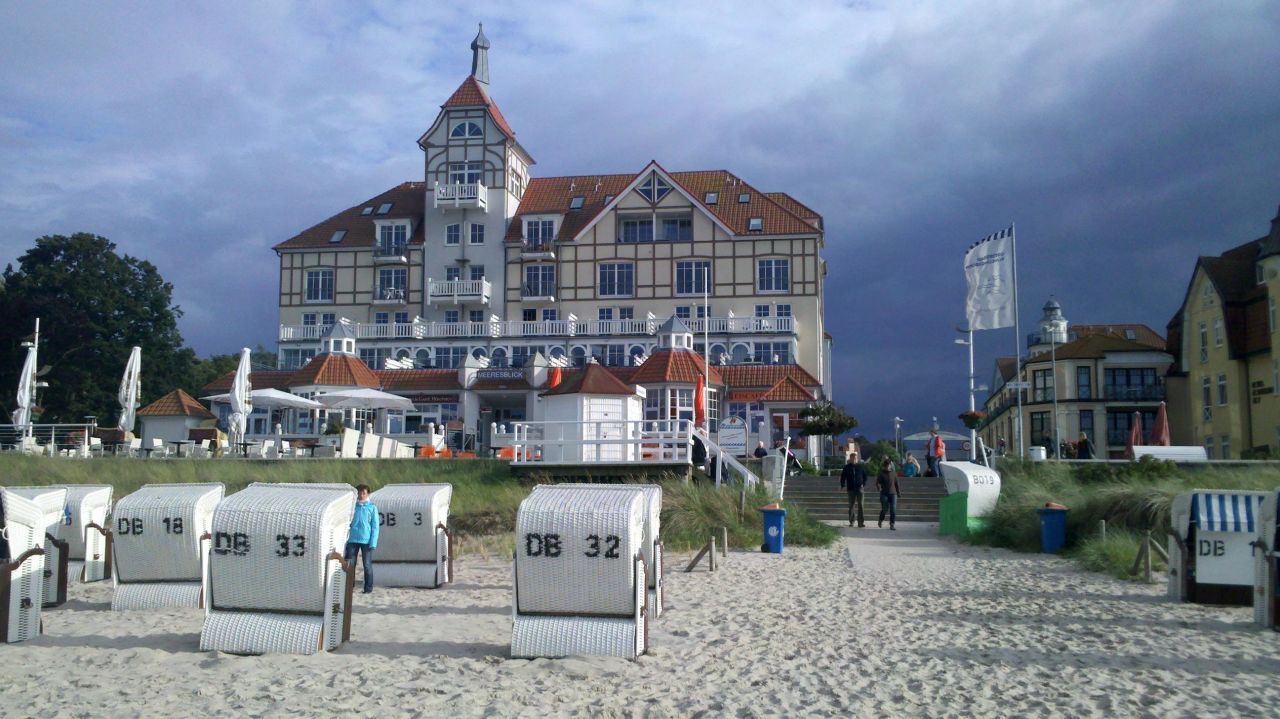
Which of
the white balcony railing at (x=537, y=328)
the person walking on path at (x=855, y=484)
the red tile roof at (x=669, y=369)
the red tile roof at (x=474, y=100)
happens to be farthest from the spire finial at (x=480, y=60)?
the person walking on path at (x=855, y=484)

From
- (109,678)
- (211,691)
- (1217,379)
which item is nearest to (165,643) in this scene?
(109,678)

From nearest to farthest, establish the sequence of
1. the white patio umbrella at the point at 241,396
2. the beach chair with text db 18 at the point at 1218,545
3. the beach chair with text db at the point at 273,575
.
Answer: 1. the beach chair with text db at the point at 273,575
2. the beach chair with text db 18 at the point at 1218,545
3. the white patio umbrella at the point at 241,396

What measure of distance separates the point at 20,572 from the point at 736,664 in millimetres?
6759

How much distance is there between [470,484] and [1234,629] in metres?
17.8

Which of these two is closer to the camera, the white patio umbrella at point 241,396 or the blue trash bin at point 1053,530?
the blue trash bin at point 1053,530

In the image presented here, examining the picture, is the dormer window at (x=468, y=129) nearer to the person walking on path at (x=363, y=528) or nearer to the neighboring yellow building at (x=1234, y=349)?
the neighboring yellow building at (x=1234, y=349)

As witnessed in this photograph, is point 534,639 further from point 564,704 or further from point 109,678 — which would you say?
point 109,678

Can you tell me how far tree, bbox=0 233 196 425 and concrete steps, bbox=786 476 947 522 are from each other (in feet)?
141

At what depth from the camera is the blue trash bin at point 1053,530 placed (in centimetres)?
1802

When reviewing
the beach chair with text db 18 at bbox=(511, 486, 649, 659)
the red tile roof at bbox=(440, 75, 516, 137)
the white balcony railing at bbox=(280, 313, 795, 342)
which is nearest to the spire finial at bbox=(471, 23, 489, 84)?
the red tile roof at bbox=(440, 75, 516, 137)

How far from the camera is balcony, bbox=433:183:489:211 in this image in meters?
51.6

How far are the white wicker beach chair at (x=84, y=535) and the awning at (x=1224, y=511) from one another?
45.6 ft

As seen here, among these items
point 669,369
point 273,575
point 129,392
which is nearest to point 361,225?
point 129,392

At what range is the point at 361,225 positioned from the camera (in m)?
55.1
